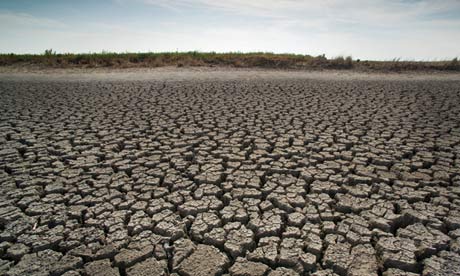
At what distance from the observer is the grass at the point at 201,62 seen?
1293cm

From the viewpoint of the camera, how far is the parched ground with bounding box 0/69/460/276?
7.45 feet

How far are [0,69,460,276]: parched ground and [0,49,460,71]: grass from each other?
295 inches

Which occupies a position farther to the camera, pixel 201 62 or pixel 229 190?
pixel 201 62

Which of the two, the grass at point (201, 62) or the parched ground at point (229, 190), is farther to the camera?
the grass at point (201, 62)

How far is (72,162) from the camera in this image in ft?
12.4

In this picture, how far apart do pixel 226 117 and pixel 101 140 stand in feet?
6.48

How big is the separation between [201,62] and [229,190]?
11571 mm

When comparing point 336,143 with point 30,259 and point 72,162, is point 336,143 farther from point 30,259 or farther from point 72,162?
point 30,259

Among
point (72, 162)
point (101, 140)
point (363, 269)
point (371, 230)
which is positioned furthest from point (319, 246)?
point (101, 140)

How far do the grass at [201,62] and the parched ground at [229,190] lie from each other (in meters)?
7.49

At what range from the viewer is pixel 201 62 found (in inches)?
555

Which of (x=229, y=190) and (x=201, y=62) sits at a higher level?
(x=201, y=62)

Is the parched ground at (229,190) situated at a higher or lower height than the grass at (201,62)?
lower

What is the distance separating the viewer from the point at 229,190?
317cm
